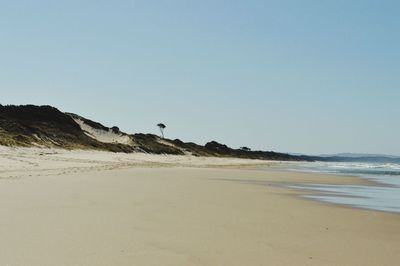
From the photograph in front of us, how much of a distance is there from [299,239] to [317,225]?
1495 mm

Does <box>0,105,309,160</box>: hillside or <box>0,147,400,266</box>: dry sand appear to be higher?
<box>0,105,309,160</box>: hillside

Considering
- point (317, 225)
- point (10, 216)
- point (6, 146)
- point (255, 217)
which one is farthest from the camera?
point (6, 146)

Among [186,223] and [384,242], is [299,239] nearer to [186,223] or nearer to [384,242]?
[384,242]

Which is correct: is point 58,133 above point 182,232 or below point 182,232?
above

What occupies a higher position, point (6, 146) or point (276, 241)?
point (6, 146)

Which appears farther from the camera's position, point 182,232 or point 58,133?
point 58,133

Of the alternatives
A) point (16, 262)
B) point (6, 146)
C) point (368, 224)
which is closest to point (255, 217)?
point (368, 224)

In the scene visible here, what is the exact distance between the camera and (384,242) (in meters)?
6.41

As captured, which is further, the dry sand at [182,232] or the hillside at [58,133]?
the hillside at [58,133]

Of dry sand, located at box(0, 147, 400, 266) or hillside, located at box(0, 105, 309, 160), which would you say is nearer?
dry sand, located at box(0, 147, 400, 266)

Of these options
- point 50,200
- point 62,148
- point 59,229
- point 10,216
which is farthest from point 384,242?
point 62,148

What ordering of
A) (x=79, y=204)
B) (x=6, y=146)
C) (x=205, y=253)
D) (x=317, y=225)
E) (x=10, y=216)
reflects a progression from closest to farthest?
(x=205, y=253), (x=10, y=216), (x=317, y=225), (x=79, y=204), (x=6, y=146)

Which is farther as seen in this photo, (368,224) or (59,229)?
(368,224)

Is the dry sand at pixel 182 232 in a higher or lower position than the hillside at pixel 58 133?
lower
